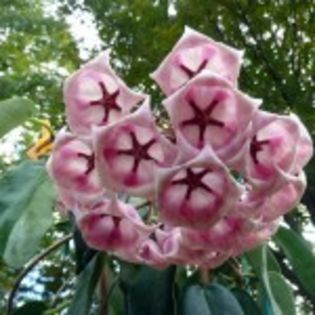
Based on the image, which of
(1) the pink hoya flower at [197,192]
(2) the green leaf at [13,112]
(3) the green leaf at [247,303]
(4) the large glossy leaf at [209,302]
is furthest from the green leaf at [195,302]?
(2) the green leaf at [13,112]

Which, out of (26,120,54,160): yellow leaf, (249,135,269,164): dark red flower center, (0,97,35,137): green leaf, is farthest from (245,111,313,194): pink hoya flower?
(26,120,54,160): yellow leaf

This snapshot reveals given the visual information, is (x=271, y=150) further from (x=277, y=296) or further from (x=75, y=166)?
(x=277, y=296)

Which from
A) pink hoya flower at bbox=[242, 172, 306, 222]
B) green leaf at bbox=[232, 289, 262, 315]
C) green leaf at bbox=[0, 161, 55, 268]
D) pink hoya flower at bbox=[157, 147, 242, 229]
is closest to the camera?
pink hoya flower at bbox=[157, 147, 242, 229]

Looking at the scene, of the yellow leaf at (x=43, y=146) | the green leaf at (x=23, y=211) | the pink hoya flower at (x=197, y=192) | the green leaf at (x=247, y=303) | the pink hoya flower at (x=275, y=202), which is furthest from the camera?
the yellow leaf at (x=43, y=146)

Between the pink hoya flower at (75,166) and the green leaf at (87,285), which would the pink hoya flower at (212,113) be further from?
the green leaf at (87,285)

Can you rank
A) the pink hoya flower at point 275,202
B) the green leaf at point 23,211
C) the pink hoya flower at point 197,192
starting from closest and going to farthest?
1. the pink hoya flower at point 197,192
2. the pink hoya flower at point 275,202
3. the green leaf at point 23,211

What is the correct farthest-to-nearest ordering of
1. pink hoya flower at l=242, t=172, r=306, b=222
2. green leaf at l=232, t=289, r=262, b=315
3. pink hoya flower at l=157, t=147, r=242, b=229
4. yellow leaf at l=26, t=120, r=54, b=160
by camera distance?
1. yellow leaf at l=26, t=120, r=54, b=160
2. green leaf at l=232, t=289, r=262, b=315
3. pink hoya flower at l=242, t=172, r=306, b=222
4. pink hoya flower at l=157, t=147, r=242, b=229

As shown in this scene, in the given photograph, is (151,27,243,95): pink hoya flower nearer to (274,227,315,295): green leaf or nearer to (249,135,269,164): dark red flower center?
(249,135,269,164): dark red flower center
